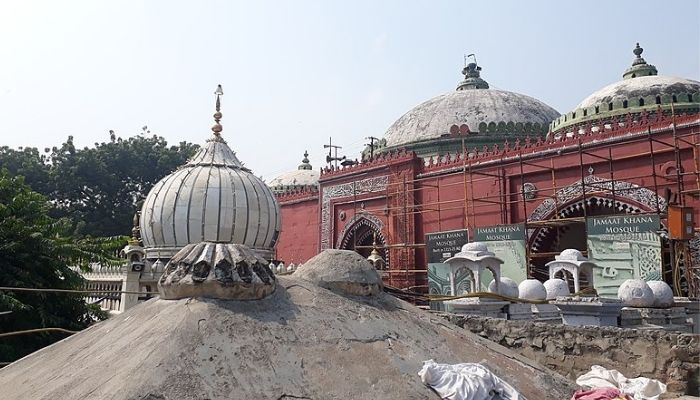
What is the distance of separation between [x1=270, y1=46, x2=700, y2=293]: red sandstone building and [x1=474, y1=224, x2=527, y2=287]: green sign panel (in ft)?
0.21

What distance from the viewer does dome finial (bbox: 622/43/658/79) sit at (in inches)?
725

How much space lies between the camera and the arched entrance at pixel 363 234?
60.2 ft

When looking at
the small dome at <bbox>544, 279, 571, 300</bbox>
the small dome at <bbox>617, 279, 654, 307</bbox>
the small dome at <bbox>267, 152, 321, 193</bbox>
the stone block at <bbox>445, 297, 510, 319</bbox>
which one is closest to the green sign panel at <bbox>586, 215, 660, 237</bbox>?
the small dome at <bbox>544, 279, 571, 300</bbox>

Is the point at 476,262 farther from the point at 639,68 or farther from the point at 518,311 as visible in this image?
the point at 639,68

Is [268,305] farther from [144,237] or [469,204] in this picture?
[469,204]

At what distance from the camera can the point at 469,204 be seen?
15789 millimetres

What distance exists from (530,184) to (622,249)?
3363 millimetres

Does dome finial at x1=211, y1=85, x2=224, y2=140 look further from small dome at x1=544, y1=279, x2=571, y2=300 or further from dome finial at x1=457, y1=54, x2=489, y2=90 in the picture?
dome finial at x1=457, y1=54, x2=489, y2=90

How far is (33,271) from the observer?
7707 millimetres

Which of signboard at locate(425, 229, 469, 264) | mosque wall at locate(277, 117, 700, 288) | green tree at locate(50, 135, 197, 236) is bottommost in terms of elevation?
signboard at locate(425, 229, 469, 264)

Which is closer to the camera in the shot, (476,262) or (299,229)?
(476,262)

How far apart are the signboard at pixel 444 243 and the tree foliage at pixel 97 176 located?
17393mm

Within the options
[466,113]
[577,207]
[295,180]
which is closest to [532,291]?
[577,207]

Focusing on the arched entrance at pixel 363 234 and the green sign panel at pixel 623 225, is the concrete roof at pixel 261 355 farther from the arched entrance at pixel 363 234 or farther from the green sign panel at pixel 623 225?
the arched entrance at pixel 363 234
